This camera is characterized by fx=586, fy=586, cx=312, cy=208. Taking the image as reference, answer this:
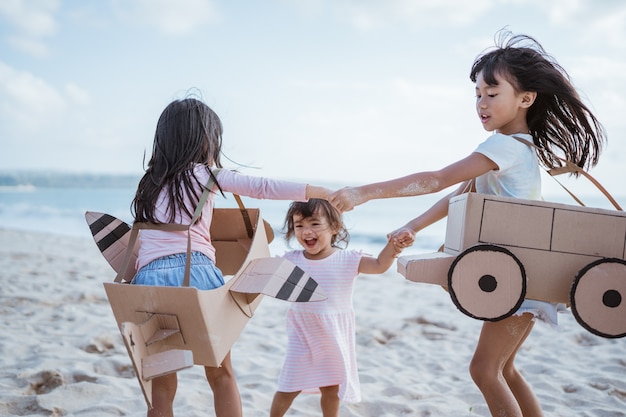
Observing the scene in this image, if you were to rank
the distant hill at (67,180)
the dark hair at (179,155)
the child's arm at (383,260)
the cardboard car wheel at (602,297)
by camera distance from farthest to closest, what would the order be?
the distant hill at (67,180) → the child's arm at (383,260) → the dark hair at (179,155) → the cardboard car wheel at (602,297)

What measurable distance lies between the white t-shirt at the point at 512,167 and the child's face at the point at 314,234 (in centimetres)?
95

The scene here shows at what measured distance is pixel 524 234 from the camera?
2.06m

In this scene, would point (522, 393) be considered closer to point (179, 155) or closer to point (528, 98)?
point (528, 98)

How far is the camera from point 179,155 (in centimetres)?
256

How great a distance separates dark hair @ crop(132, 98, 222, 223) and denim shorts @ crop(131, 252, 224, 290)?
0.57 ft

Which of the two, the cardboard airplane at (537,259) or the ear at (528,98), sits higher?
the ear at (528,98)

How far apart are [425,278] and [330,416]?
115cm

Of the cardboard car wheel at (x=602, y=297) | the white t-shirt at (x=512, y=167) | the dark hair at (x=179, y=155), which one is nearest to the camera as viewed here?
the cardboard car wheel at (x=602, y=297)

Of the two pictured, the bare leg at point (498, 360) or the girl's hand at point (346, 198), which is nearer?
the bare leg at point (498, 360)

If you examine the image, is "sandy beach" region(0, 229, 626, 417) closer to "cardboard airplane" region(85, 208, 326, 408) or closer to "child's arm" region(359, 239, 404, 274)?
"child's arm" region(359, 239, 404, 274)

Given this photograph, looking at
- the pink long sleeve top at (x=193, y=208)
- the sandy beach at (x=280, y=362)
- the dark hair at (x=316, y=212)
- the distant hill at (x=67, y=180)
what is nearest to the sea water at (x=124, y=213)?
the distant hill at (x=67, y=180)

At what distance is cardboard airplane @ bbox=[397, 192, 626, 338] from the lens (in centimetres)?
201

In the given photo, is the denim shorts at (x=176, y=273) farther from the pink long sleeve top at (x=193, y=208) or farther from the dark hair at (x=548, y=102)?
the dark hair at (x=548, y=102)

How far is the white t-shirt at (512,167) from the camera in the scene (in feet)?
7.39
